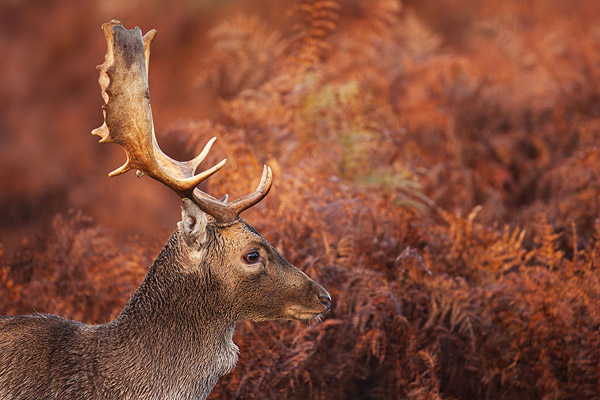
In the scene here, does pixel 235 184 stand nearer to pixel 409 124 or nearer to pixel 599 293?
pixel 599 293

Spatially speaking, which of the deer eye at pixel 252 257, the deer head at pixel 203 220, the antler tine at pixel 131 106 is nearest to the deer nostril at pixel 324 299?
the deer head at pixel 203 220

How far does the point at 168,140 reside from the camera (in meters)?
7.74

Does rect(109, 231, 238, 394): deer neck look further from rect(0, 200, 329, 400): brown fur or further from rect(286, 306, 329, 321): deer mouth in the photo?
rect(286, 306, 329, 321): deer mouth

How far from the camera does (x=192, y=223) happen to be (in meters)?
3.05

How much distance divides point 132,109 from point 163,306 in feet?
2.78

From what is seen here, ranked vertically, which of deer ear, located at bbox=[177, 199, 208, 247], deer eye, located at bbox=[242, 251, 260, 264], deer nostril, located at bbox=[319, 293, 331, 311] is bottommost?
deer nostril, located at bbox=[319, 293, 331, 311]

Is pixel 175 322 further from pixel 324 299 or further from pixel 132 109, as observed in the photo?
pixel 132 109

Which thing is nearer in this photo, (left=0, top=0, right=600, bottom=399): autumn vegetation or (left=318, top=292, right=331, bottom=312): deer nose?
(left=318, top=292, right=331, bottom=312): deer nose

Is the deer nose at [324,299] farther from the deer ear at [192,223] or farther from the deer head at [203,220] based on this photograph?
the deer ear at [192,223]

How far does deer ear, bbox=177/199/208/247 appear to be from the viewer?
3021 millimetres

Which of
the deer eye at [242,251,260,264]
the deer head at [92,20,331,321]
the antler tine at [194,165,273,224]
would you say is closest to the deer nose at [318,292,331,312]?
the deer head at [92,20,331,321]

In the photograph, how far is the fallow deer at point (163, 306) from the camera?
291cm

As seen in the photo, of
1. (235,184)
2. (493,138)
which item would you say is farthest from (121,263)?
(493,138)

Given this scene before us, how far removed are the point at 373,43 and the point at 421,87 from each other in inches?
43.0
